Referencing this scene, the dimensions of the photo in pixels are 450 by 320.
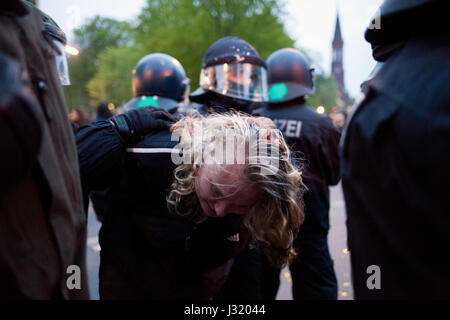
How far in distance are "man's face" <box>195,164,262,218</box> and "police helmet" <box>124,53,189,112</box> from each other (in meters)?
2.41

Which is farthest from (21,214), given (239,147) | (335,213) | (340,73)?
(340,73)

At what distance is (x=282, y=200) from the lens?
4.70 ft

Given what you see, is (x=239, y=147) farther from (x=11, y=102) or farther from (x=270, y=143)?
(x=11, y=102)

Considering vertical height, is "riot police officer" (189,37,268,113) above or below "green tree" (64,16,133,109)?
below

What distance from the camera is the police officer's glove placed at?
1.42 metres

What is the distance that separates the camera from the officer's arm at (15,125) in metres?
0.57

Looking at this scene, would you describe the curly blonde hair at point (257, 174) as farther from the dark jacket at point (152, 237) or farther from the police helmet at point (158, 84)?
the police helmet at point (158, 84)

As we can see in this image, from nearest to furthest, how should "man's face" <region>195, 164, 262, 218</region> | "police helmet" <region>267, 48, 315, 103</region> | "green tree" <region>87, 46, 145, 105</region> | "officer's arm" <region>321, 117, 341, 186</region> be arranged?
"man's face" <region>195, 164, 262, 218</region>, "officer's arm" <region>321, 117, 341, 186</region>, "police helmet" <region>267, 48, 315, 103</region>, "green tree" <region>87, 46, 145, 105</region>

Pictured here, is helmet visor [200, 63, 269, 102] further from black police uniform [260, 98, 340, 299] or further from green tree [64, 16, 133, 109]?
green tree [64, 16, 133, 109]

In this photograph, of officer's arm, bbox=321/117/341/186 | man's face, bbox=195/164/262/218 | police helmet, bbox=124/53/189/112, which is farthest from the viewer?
police helmet, bbox=124/53/189/112

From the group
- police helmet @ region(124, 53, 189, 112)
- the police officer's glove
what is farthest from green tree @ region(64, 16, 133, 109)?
the police officer's glove

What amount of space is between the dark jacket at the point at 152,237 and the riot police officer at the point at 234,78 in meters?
1.40

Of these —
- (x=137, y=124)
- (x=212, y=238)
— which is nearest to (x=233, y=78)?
(x=137, y=124)

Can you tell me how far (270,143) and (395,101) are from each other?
71 centimetres
